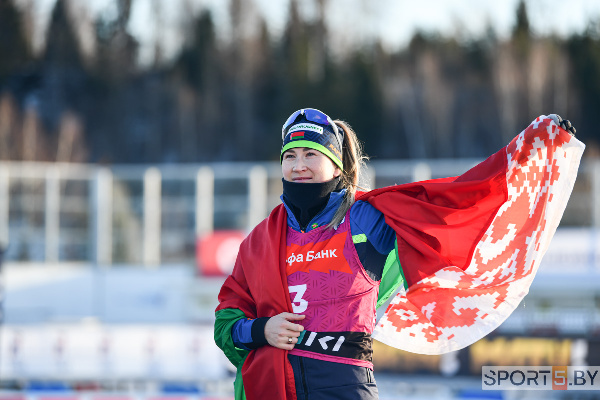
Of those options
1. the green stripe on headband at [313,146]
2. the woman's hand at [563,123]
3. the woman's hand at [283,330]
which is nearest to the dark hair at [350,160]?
the green stripe on headband at [313,146]

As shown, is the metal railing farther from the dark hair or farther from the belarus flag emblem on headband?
the belarus flag emblem on headband

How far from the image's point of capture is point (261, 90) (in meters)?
38.2

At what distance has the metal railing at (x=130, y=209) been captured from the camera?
57.4ft

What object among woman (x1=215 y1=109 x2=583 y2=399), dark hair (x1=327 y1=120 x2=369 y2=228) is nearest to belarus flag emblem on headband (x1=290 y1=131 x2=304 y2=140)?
woman (x1=215 y1=109 x2=583 y2=399)

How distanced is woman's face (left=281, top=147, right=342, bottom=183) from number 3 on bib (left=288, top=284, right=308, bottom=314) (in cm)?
37

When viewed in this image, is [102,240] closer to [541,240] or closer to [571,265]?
[571,265]

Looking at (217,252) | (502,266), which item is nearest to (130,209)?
(217,252)

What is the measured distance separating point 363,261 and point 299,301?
0.26 meters

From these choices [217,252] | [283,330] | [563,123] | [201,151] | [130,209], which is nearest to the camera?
[283,330]

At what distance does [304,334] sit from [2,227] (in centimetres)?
1738

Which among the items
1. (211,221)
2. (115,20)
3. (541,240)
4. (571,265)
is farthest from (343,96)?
(541,240)

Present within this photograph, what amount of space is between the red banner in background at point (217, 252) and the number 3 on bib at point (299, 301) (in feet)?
46.0

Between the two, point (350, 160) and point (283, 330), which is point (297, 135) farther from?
point (283, 330)

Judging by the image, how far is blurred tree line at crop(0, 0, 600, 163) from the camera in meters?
32.7
